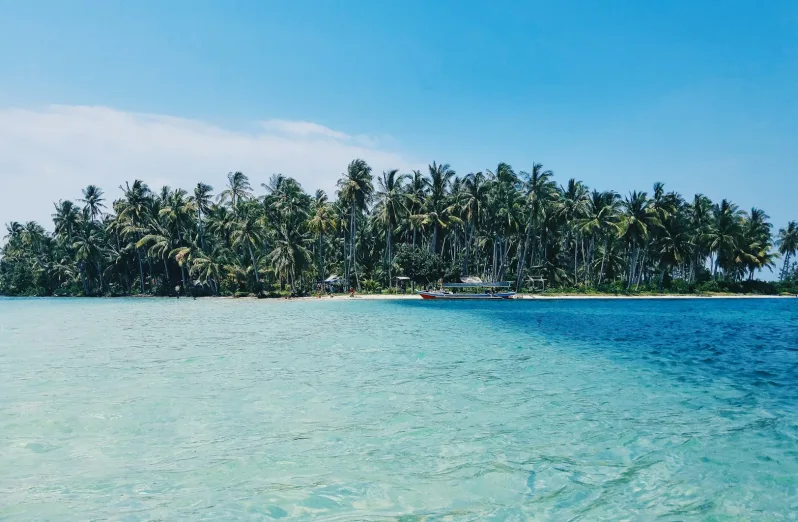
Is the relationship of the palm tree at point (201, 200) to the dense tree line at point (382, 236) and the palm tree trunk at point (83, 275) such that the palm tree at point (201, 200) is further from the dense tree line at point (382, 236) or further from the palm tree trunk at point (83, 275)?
the palm tree trunk at point (83, 275)

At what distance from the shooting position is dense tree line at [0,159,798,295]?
211ft

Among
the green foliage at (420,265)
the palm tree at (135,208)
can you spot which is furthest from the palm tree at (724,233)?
the palm tree at (135,208)

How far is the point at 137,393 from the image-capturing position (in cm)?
1090

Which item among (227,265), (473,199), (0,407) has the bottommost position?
(0,407)

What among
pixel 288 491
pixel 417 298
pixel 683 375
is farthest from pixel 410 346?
pixel 417 298

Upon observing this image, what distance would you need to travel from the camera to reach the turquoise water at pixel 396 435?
5.52 m

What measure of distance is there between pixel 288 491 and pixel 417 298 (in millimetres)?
57028

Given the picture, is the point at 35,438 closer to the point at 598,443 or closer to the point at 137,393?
the point at 137,393

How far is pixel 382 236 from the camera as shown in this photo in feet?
251

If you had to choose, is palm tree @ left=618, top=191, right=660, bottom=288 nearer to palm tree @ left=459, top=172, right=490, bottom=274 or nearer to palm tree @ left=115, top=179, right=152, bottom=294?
palm tree @ left=459, top=172, right=490, bottom=274

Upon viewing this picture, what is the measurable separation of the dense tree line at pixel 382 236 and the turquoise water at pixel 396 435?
157ft

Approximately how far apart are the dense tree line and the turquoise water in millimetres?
47784

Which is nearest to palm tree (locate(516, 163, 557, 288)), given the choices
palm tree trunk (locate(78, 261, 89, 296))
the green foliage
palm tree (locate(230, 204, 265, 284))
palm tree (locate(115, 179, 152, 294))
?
the green foliage

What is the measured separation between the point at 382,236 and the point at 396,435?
6906 cm
